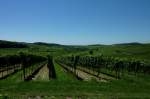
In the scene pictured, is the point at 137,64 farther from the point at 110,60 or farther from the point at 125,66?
the point at 110,60

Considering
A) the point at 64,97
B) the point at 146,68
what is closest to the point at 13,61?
the point at 146,68

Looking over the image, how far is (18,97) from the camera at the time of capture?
94.2 ft

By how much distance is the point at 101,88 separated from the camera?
38.5 meters

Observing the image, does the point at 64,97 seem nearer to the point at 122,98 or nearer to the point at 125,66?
the point at 122,98

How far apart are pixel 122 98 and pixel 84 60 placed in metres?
74.1

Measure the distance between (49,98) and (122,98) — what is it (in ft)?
25.3

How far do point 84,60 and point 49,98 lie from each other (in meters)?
75.7

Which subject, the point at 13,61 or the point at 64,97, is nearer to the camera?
the point at 64,97

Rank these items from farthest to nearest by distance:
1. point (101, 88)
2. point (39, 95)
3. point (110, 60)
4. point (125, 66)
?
point (110, 60) → point (125, 66) → point (101, 88) → point (39, 95)

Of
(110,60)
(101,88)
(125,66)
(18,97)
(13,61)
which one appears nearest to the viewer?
(18,97)

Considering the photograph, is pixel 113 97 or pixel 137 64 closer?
pixel 113 97

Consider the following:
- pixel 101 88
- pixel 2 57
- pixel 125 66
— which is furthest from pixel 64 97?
pixel 2 57

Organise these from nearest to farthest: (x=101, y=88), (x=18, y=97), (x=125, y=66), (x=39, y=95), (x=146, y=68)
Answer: (x=18, y=97), (x=39, y=95), (x=101, y=88), (x=146, y=68), (x=125, y=66)

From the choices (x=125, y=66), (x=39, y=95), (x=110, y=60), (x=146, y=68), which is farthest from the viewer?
(x=110, y=60)
